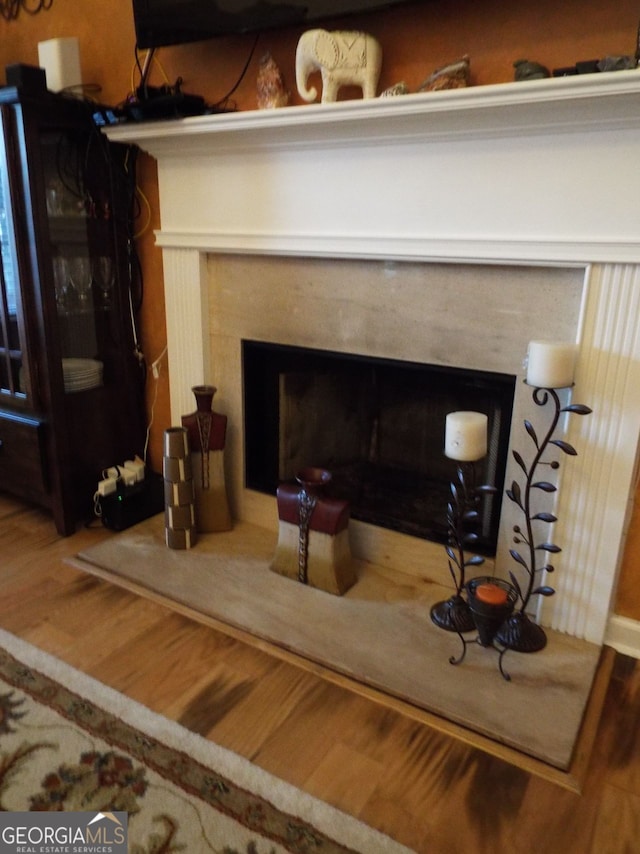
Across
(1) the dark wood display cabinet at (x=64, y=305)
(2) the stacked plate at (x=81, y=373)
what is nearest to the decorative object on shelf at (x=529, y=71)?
(1) the dark wood display cabinet at (x=64, y=305)

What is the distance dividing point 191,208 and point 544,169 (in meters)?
1.15

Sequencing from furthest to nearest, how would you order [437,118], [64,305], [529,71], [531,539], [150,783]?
[64,305]
[531,539]
[437,118]
[529,71]
[150,783]

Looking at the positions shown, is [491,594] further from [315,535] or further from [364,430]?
[364,430]

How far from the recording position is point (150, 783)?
1.29 m

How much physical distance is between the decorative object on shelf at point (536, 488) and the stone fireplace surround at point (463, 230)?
64 millimetres

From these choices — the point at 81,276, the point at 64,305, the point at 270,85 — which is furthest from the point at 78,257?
the point at 270,85

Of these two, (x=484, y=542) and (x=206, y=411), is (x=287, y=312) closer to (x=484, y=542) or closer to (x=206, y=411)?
(x=206, y=411)

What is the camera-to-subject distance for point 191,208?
2111 millimetres

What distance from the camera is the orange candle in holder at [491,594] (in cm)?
156

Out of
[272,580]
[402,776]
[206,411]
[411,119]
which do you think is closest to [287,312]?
[206,411]

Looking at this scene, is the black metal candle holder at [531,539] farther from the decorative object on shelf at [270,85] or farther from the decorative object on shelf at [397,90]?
the decorative object on shelf at [270,85]

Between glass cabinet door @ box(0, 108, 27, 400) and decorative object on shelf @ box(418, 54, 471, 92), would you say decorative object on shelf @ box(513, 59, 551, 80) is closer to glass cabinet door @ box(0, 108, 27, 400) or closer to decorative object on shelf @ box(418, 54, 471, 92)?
decorative object on shelf @ box(418, 54, 471, 92)

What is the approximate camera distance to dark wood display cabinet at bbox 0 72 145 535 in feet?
6.56

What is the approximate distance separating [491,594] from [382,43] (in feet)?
4.85
